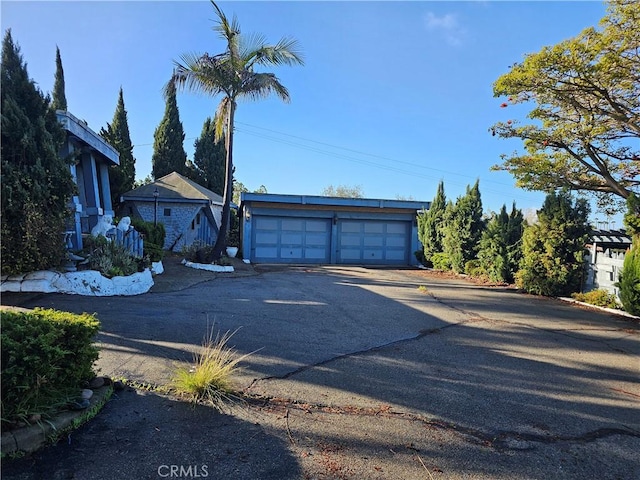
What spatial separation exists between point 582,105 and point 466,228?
203 inches

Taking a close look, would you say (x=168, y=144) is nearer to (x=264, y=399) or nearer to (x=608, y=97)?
(x=608, y=97)

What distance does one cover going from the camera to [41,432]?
2436 mm

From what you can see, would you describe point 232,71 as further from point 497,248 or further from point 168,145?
point 168,145

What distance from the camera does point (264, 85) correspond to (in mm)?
12992

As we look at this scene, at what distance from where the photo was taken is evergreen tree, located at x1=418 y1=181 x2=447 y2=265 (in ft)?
56.2

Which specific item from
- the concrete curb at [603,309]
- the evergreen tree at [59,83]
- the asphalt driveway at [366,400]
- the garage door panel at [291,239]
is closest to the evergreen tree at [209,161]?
the evergreen tree at [59,83]

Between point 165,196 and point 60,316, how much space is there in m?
16.4

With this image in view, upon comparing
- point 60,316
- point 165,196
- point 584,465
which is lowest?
point 584,465

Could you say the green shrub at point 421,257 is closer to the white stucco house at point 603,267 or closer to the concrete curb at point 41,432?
the white stucco house at point 603,267

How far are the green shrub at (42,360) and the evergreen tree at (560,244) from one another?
10.5 m

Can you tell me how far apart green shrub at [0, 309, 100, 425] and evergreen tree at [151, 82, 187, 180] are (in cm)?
2483

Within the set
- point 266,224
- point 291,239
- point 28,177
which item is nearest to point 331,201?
point 291,239

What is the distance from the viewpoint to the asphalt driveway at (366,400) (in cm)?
245

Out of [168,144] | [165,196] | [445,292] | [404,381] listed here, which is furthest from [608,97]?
[168,144]
